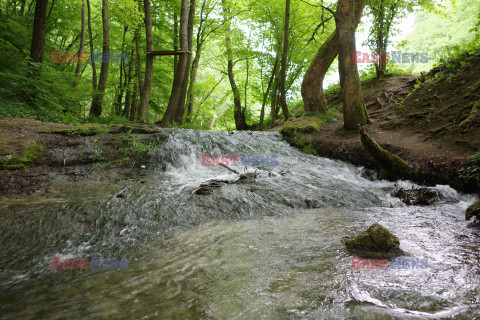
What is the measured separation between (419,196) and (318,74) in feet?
25.1

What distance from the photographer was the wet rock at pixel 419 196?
4867 mm

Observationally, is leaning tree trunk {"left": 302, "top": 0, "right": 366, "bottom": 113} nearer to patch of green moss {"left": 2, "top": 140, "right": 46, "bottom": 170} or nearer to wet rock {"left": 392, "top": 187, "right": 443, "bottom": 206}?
wet rock {"left": 392, "top": 187, "right": 443, "bottom": 206}

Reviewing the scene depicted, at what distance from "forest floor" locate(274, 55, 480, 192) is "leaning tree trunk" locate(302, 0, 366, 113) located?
1.44 m

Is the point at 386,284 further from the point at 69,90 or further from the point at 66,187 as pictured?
the point at 69,90

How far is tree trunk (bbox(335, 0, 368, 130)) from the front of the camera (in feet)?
27.3

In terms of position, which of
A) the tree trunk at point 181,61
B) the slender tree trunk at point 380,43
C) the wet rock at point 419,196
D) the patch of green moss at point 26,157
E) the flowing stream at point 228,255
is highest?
the slender tree trunk at point 380,43

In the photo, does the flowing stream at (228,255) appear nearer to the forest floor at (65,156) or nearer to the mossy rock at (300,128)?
the forest floor at (65,156)

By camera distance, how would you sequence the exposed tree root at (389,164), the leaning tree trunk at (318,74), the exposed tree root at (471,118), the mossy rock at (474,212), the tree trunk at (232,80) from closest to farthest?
the mossy rock at (474,212), the exposed tree root at (389,164), the exposed tree root at (471,118), the leaning tree trunk at (318,74), the tree trunk at (232,80)

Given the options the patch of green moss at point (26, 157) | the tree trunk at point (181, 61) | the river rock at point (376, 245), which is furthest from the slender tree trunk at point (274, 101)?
the river rock at point (376, 245)

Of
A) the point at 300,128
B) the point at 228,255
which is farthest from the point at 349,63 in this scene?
the point at 228,255

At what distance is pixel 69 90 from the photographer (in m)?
8.96

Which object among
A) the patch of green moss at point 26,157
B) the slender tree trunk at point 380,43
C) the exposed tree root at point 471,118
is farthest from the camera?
the slender tree trunk at point 380,43

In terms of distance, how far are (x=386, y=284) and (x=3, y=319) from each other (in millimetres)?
2847

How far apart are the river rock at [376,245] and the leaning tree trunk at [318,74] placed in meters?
9.47
